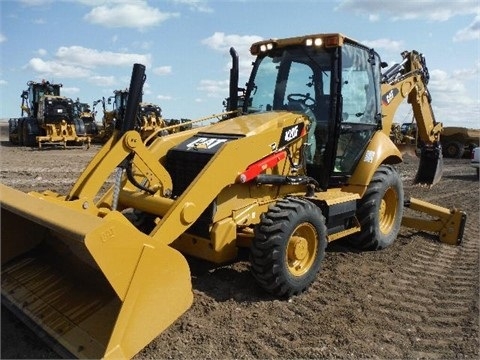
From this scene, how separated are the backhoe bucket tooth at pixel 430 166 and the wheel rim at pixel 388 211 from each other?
5.25 ft

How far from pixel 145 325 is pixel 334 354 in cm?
137

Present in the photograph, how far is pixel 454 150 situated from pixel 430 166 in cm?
1791

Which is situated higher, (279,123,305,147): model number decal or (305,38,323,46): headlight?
(305,38,323,46): headlight

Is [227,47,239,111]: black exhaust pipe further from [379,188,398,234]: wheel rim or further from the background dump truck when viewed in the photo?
the background dump truck

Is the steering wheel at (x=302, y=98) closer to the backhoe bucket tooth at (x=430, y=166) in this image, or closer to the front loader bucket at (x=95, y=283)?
the front loader bucket at (x=95, y=283)

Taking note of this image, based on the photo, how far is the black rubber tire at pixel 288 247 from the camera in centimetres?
390

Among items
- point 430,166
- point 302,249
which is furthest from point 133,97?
point 430,166

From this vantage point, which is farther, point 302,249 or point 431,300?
point 431,300

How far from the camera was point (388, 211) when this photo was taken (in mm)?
6203

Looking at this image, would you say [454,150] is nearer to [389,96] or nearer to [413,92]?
[413,92]

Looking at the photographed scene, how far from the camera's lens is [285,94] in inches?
216

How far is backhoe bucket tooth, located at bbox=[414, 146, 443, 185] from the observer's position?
736 cm

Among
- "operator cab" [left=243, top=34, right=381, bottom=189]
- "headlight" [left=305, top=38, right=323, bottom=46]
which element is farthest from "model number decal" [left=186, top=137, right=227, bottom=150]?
"headlight" [left=305, top=38, right=323, bottom=46]

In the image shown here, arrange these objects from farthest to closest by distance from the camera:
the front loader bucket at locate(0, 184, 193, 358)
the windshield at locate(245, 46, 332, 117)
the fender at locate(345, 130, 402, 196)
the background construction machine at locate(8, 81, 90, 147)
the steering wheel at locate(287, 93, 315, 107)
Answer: the background construction machine at locate(8, 81, 90, 147) < the fender at locate(345, 130, 402, 196) < the steering wheel at locate(287, 93, 315, 107) < the windshield at locate(245, 46, 332, 117) < the front loader bucket at locate(0, 184, 193, 358)
